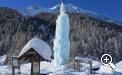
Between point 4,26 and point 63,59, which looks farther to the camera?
point 4,26

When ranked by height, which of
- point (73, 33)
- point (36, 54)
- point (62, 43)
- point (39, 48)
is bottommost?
point (36, 54)

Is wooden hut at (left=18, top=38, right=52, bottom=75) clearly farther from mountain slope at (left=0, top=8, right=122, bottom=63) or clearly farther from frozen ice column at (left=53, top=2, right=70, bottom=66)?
mountain slope at (left=0, top=8, right=122, bottom=63)

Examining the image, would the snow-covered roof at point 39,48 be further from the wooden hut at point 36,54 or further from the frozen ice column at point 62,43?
the frozen ice column at point 62,43

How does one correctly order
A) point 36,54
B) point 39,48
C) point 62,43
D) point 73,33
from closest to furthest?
point 36,54 → point 39,48 → point 62,43 → point 73,33

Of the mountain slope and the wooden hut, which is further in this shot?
the mountain slope

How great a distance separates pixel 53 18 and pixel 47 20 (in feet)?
12.9

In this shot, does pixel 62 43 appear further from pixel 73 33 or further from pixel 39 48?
pixel 73 33

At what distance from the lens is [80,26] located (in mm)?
127000

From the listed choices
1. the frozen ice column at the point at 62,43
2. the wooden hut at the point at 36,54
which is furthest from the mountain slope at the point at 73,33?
the wooden hut at the point at 36,54

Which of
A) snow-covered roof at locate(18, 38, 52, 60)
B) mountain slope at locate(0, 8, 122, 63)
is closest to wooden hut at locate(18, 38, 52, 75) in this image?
snow-covered roof at locate(18, 38, 52, 60)

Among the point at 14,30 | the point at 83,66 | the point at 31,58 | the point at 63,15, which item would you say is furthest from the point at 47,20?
the point at 31,58

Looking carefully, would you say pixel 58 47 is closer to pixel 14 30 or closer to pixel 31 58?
pixel 31 58

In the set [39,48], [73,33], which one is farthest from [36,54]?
[73,33]

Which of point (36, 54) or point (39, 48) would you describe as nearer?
point (36, 54)
